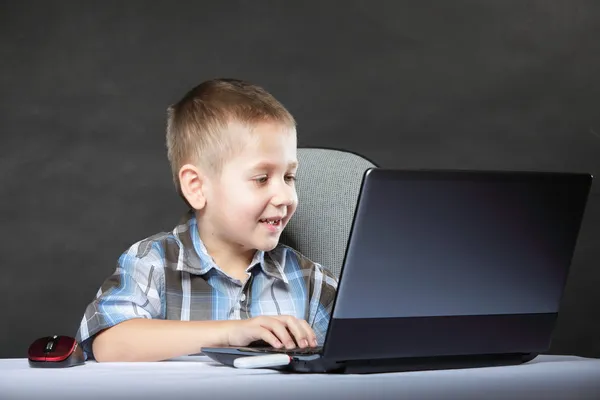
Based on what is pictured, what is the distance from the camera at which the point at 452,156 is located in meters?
3.07

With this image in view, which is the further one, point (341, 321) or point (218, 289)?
point (218, 289)

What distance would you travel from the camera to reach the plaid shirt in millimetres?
1451

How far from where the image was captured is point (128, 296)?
4.80 ft

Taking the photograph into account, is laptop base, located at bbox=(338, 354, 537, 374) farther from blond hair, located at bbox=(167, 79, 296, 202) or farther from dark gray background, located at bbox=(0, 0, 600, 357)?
dark gray background, located at bbox=(0, 0, 600, 357)

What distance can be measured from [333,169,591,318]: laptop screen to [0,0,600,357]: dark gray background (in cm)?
198

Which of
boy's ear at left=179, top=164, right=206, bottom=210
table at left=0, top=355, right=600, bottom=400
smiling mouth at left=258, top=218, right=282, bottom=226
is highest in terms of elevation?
boy's ear at left=179, top=164, right=206, bottom=210

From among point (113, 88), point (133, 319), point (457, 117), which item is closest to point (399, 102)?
point (457, 117)

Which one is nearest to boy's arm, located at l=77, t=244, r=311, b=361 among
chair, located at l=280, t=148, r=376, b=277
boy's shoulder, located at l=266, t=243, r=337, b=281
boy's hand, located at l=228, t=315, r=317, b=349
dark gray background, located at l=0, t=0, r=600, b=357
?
boy's hand, located at l=228, t=315, r=317, b=349

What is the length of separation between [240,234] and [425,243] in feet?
2.23

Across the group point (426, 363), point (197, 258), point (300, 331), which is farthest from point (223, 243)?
point (426, 363)

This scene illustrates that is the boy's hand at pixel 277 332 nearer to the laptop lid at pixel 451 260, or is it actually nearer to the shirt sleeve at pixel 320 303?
the laptop lid at pixel 451 260

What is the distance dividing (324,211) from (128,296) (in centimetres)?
49

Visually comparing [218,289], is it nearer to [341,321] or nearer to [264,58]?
[341,321]

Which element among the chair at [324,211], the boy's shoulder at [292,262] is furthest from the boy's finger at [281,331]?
the chair at [324,211]
